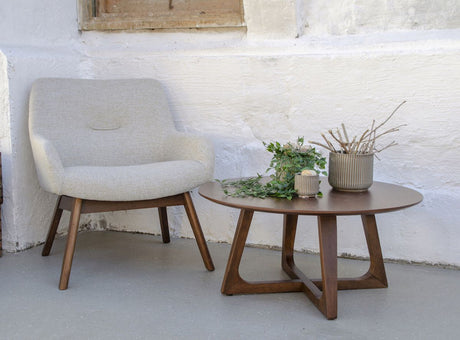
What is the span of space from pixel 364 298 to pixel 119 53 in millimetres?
2001

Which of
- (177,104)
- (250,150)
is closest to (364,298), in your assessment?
(250,150)

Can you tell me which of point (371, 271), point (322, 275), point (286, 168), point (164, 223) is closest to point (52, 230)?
point (164, 223)

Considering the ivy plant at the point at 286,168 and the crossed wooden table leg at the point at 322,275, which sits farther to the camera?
the ivy plant at the point at 286,168

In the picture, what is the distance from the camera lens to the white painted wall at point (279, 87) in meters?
2.60

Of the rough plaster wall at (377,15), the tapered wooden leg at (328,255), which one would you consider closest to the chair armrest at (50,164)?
the tapered wooden leg at (328,255)

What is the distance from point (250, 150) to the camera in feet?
9.78

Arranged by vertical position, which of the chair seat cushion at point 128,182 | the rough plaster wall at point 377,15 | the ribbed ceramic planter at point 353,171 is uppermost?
the rough plaster wall at point 377,15

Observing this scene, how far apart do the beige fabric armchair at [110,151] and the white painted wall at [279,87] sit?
0.19m

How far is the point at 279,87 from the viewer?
290 cm

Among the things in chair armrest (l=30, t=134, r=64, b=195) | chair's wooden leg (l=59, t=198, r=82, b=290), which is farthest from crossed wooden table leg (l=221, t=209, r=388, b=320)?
chair armrest (l=30, t=134, r=64, b=195)

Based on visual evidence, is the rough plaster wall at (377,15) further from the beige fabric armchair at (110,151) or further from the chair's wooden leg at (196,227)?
the chair's wooden leg at (196,227)

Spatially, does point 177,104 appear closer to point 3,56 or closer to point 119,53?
point 119,53

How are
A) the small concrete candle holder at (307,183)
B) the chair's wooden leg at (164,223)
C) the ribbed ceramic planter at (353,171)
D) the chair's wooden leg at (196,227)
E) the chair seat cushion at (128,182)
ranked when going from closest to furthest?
the small concrete candle holder at (307,183) < the ribbed ceramic planter at (353,171) < the chair seat cushion at (128,182) < the chair's wooden leg at (196,227) < the chair's wooden leg at (164,223)

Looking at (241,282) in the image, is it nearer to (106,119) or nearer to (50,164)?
(50,164)
